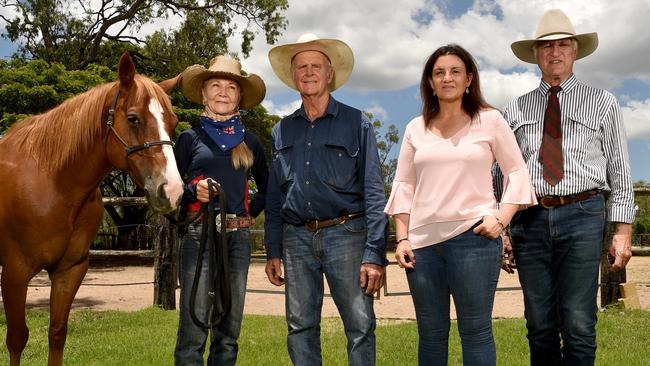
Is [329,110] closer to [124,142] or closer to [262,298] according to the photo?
[124,142]

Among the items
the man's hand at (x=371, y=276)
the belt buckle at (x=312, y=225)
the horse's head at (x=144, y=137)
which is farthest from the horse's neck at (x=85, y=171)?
the man's hand at (x=371, y=276)

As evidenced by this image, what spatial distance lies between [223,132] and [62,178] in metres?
1.03

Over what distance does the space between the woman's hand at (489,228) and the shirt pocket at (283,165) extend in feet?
3.08

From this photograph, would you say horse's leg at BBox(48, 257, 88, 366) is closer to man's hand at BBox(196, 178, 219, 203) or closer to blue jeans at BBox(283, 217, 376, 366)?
man's hand at BBox(196, 178, 219, 203)

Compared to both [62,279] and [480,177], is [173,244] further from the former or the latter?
[480,177]

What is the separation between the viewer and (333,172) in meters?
2.64

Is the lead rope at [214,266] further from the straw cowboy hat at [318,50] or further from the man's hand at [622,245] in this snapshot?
the man's hand at [622,245]

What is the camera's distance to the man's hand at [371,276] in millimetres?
2510

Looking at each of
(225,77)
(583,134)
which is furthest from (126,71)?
(583,134)

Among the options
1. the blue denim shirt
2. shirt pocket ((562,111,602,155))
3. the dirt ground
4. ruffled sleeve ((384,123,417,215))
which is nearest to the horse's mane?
the blue denim shirt

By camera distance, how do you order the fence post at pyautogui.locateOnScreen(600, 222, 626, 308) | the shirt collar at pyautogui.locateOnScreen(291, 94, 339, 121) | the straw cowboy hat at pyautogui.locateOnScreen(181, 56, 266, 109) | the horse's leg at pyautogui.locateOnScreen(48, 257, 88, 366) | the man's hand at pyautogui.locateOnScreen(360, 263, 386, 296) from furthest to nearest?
the fence post at pyautogui.locateOnScreen(600, 222, 626, 308) → the horse's leg at pyautogui.locateOnScreen(48, 257, 88, 366) → the straw cowboy hat at pyautogui.locateOnScreen(181, 56, 266, 109) → the shirt collar at pyautogui.locateOnScreen(291, 94, 339, 121) → the man's hand at pyautogui.locateOnScreen(360, 263, 386, 296)

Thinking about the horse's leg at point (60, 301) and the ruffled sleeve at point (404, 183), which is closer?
the ruffled sleeve at point (404, 183)

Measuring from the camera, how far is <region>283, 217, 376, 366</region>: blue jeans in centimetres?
254

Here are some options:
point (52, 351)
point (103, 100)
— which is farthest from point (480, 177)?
point (52, 351)
